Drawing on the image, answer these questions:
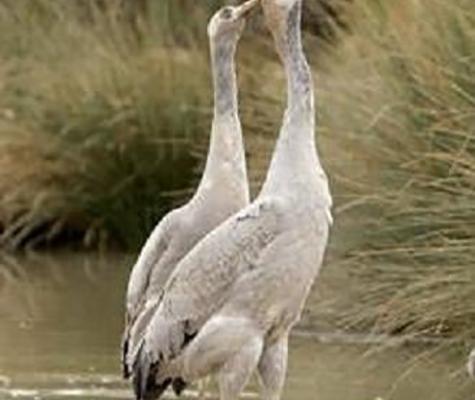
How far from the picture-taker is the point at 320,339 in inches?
516

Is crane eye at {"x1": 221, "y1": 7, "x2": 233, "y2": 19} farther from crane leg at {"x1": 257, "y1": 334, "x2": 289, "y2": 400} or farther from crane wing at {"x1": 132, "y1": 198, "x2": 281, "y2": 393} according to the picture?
crane leg at {"x1": 257, "y1": 334, "x2": 289, "y2": 400}

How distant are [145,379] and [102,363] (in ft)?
11.0

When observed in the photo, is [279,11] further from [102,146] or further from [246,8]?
[102,146]

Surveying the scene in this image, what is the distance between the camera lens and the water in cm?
1143

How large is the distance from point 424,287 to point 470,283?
0.37 meters

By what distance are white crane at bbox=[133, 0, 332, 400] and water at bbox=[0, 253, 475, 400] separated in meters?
2.10

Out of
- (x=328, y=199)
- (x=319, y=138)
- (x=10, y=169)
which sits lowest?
(x=10, y=169)

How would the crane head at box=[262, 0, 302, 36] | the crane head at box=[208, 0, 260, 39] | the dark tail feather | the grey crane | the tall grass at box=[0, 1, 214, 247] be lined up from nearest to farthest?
the dark tail feather
the crane head at box=[262, 0, 302, 36]
the grey crane
the crane head at box=[208, 0, 260, 39]
the tall grass at box=[0, 1, 214, 247]

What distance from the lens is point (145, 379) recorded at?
9.20 m

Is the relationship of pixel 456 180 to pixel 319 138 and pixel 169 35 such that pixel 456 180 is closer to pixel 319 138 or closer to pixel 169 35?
pixel 319 138

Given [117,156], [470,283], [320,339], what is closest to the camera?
[470,283]

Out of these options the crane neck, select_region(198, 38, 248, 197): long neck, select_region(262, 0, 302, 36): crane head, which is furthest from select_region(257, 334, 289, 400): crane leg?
the crane neck

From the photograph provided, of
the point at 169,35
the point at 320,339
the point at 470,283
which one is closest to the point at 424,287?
the point at 470,283

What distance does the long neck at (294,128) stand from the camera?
29.2 feet
